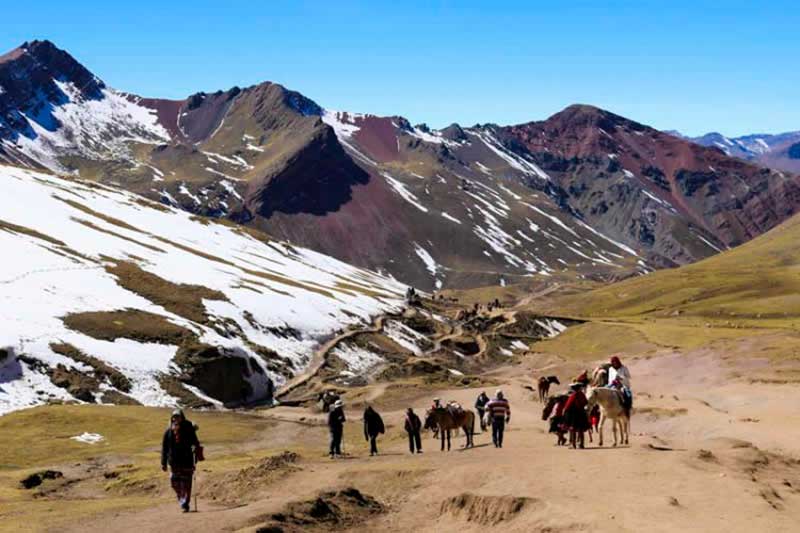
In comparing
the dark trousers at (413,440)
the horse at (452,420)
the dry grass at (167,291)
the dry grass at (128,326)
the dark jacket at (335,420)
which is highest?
the dry grass at (167,291)

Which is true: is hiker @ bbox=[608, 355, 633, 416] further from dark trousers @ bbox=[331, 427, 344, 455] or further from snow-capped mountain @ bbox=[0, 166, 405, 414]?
snow-capped mountain @ bbox=[0, 166, 405, 414]

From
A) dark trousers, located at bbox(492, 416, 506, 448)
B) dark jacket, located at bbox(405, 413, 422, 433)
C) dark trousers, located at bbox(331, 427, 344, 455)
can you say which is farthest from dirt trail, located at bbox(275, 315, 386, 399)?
dark trousers, located at bbox(492, 416, 506, 448)

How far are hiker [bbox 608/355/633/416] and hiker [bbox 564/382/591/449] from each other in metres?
1.99

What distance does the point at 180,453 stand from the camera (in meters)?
30.1

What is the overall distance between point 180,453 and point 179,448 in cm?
19

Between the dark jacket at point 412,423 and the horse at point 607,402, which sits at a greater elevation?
the horse at point 607,402

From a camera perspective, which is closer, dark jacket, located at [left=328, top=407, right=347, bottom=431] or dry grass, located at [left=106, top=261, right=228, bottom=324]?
dark jacket, located at [left=328, top=407, right=347, bottom=431]

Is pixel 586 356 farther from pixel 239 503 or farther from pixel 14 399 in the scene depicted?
pixel 239 503

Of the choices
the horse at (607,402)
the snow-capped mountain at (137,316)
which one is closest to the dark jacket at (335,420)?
the horse at (607,402)

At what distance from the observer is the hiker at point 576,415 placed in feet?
130

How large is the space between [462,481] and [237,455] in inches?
1000

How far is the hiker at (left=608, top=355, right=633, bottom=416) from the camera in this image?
133ft

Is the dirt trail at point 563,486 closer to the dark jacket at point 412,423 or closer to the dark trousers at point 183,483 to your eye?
the dark trousers at point 183,483

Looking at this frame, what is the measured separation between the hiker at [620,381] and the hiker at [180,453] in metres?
20.6
